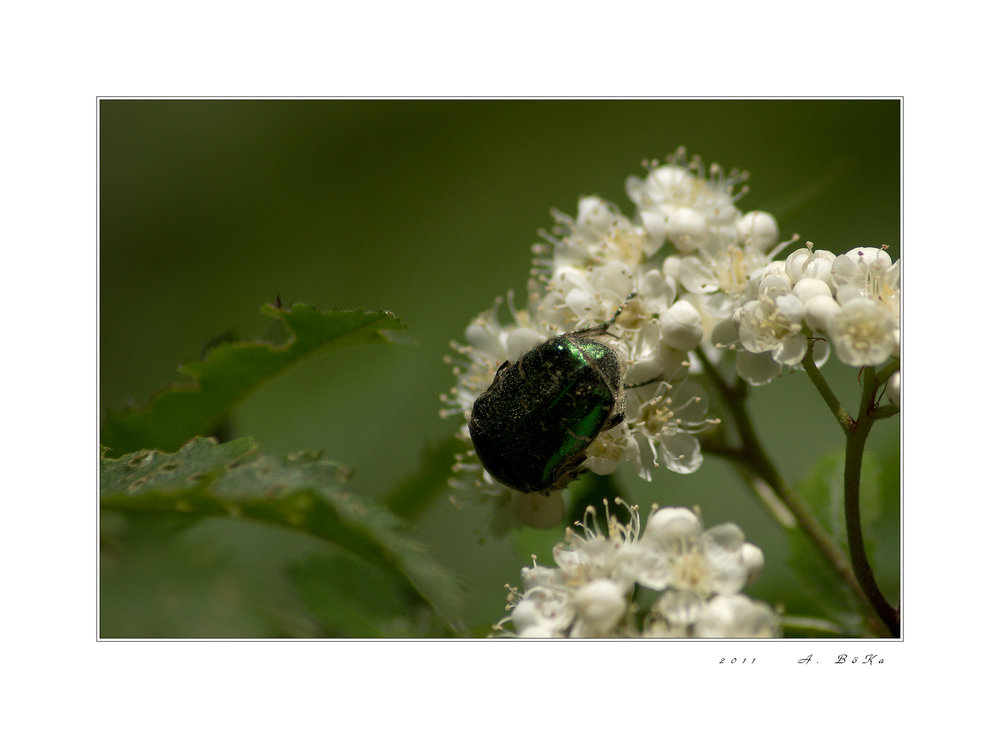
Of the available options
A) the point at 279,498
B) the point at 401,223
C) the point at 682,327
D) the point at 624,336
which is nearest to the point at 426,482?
the point at 624,336

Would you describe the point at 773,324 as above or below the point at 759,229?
below

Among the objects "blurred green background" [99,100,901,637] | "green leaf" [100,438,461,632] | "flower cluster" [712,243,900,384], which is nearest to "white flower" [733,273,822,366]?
"flower cluster" [712,243,900,384]

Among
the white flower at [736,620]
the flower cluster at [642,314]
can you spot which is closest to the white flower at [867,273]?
the flower cluster at [642,314]

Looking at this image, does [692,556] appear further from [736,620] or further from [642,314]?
[642,314]

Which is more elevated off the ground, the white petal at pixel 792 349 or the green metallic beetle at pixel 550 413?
the white petal at pixel 792 349

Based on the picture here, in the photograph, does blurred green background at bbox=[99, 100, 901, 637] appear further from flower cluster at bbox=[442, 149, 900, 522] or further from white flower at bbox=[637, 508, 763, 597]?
white flower at bbox=[637, 508, 763, 597]

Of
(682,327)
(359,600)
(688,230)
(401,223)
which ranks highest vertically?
(401,223)

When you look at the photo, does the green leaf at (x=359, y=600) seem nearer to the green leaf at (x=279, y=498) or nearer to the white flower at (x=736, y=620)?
the green leaf at (x=279, y=498)
